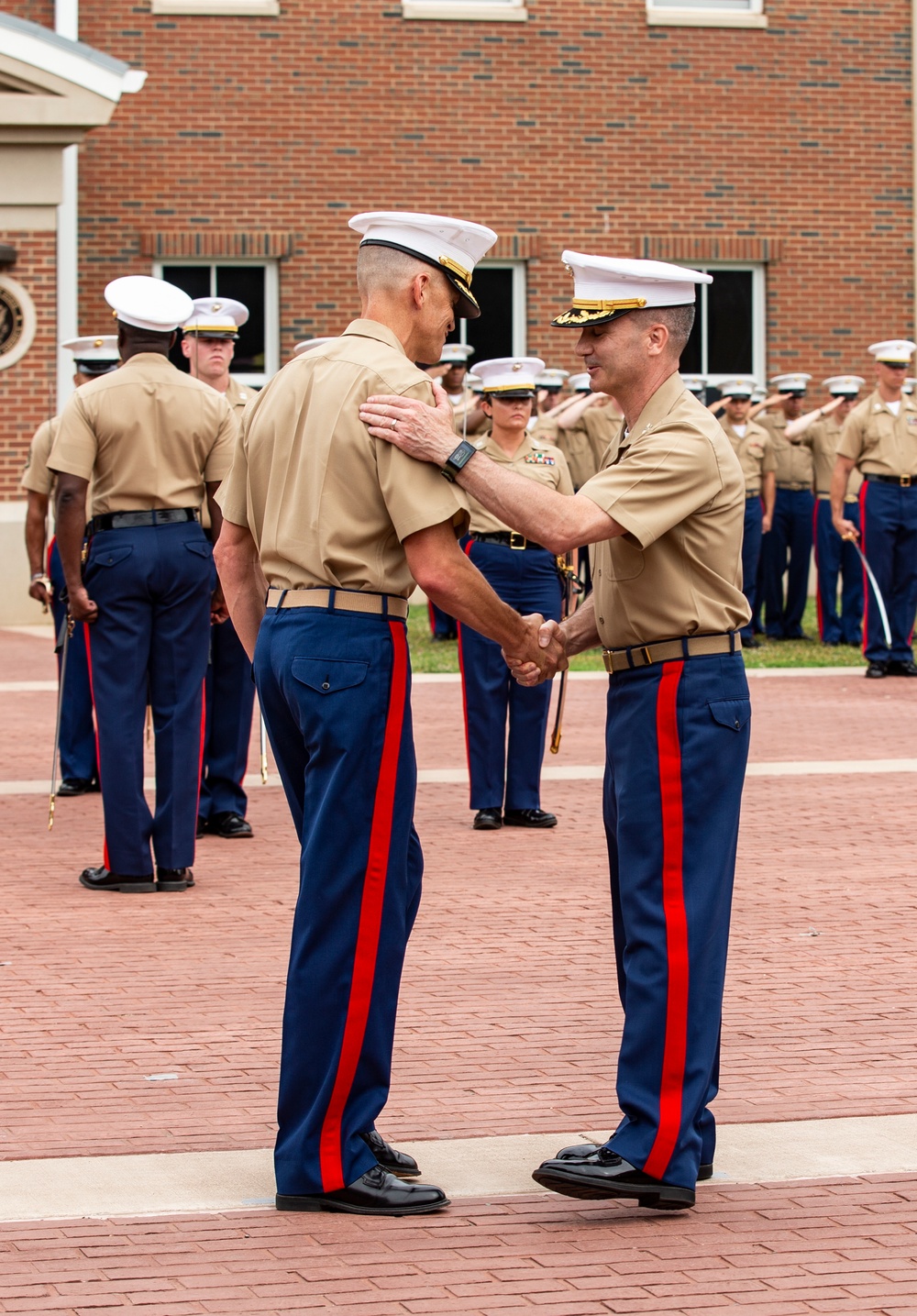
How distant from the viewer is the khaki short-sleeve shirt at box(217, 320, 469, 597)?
14.2ft

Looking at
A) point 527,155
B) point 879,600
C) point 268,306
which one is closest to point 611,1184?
point 879,600

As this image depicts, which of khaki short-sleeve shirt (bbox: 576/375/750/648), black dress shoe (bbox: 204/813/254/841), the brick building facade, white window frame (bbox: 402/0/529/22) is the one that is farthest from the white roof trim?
khaki short-sleeve shirt (bbox: 576/375/750/648)

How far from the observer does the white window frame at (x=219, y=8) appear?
20822mm

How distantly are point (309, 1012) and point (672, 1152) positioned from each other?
2.83 feet

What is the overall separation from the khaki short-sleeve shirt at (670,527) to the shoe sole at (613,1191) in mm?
1218

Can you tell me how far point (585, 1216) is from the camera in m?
4.41

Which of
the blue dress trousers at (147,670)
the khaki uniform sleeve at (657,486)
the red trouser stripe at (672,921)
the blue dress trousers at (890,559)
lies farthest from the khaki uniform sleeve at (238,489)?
the blue dress trousers at (890,559)

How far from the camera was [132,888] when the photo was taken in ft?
26.5

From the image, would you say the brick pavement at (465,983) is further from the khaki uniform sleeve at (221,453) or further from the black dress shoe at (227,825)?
the khaki uniform sleeve at (221,453)

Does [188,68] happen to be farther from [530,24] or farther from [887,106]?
[887,106]

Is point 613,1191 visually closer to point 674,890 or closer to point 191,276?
point 674,890

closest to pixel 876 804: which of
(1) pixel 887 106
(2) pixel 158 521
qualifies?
(2) pixel 158 521

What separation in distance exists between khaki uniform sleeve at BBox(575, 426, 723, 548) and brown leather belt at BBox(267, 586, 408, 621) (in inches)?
19.7

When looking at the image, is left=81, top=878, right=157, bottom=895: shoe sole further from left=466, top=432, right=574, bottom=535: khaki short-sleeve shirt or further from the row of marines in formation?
the row of marines in formation
